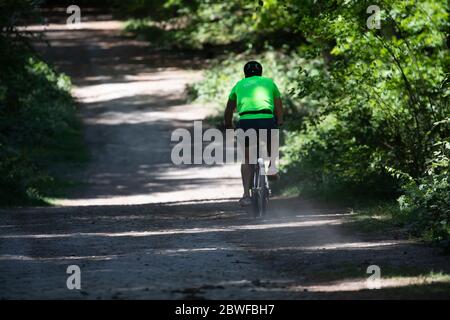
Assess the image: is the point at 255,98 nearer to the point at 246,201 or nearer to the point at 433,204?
the point at 246,201

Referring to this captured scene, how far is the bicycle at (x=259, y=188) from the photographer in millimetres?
13484

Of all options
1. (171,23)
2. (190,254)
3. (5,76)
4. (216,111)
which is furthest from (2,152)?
(171,23)

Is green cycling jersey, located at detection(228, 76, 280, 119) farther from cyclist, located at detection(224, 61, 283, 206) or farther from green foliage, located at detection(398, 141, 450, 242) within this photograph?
green foliage, located at detection(398, 141, 450, 242)

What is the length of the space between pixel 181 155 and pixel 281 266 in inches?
682

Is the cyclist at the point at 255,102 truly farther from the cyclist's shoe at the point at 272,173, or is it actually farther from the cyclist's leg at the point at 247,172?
the cyclist's shoe at the point at 272,173

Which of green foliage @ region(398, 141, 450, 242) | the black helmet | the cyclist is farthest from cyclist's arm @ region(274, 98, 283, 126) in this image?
green foliage @ region(398, 141, 450, 242)

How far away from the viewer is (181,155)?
87.1 feet

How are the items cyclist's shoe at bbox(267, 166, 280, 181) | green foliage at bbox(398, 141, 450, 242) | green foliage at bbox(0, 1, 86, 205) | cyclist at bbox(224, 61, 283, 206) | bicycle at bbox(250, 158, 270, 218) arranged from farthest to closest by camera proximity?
1. green foliage at bbox(0, 1, 86, 205)
2. cyclist's shoe at bbox(267, 166, 280, 181)
3. bicycle at bbox(250, 158, 270, 218)
4. cyclist at bbox(224, 61, 283, 206)
5. green foliage at bbox(398, 141, 450, 242)

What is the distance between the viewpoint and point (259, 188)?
1350 centimetres

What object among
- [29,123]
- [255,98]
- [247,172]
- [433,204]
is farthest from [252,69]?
[29,123]

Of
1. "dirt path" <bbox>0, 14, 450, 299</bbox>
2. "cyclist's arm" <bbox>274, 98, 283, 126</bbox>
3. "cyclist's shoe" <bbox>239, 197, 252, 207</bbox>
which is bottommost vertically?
"dirt path" <bbox>0, 14, 450, 299</bbox>

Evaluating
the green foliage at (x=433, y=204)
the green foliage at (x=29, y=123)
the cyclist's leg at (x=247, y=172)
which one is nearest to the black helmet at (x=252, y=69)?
the cyclist's leg at (x=247, y=172)

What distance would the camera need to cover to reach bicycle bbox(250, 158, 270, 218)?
44.2 ft

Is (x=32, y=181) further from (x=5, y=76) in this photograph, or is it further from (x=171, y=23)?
(x=171, y=23)
